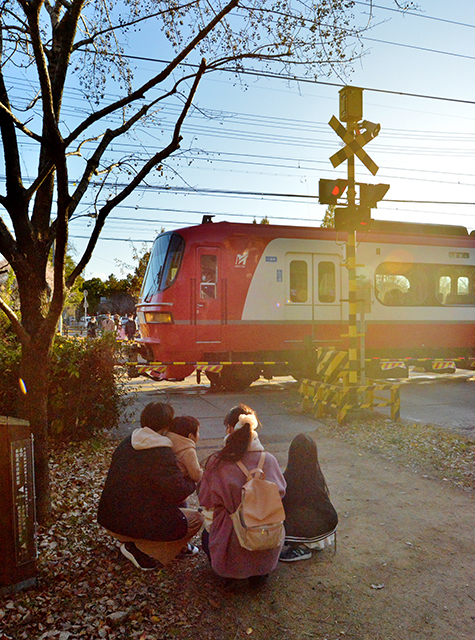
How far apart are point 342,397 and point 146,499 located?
5.44 m

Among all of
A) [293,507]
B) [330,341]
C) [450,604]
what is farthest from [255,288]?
[450,604]

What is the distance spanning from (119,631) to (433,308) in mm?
12150

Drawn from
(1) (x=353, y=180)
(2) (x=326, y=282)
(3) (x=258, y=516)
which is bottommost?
(3) (x=258, y=516)

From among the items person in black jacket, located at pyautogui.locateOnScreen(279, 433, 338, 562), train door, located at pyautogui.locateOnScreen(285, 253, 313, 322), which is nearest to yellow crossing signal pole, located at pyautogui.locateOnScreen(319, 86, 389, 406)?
train door, located at pyautogui.locateOnScreen(285, 253, 313, 322)

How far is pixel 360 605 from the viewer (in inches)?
127

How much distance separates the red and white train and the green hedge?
4.24 m

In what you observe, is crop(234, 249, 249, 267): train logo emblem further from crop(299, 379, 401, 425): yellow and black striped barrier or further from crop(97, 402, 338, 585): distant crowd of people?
crop(97, 402, 338, 585): distant crowd of people

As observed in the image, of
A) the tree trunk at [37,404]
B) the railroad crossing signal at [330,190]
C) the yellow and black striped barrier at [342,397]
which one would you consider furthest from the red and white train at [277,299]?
the tree trunk at [37,404]

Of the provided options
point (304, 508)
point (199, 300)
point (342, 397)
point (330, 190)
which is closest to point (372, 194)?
point (330, 190)

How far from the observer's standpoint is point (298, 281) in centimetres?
1190

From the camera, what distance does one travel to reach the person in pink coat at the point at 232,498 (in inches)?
130

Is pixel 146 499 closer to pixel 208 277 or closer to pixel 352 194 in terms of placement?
pixel 352 194

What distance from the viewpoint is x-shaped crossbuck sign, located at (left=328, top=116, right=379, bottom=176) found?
333 inches

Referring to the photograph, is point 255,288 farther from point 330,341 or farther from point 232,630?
point 232,630
